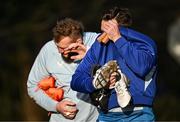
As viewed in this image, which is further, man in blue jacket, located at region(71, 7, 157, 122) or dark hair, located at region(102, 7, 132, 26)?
dark hair, located at region(102, 7, 132, 26)

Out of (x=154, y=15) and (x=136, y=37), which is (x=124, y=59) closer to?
(x=136, y=37)

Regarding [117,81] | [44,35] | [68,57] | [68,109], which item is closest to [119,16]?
[117,81]

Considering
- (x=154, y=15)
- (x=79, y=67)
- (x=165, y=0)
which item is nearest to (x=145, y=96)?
(x=79, y=67)

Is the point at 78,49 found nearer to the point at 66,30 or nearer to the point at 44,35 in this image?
the point at 66,30

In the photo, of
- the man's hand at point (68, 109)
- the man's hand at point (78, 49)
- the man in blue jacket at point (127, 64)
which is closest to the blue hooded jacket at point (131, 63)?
the man in blue jacket at point (127, 64)

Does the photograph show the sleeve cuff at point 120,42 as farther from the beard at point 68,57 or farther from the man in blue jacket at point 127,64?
the beard at point 68,57

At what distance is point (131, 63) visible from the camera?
6066 mm

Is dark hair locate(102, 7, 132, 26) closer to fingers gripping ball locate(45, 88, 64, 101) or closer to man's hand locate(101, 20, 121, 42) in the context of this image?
man's hand locate(101, 20, 121, 42)

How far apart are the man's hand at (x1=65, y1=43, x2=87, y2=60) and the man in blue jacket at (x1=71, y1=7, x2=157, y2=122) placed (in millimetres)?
320

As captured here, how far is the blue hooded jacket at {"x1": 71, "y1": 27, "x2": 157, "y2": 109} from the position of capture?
605cm

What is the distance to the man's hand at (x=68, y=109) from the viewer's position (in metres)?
6.81

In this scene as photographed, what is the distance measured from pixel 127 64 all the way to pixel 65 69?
0.94m

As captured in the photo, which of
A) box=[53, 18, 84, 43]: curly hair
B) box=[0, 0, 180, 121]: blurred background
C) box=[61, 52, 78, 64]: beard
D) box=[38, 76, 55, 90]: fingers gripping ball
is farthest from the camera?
box=[0, 0, 180, 121]: blurred background

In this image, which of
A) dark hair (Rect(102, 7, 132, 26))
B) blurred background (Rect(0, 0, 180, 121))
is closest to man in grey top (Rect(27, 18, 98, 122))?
dark hair (Rect(102, 7, 132, 26))
